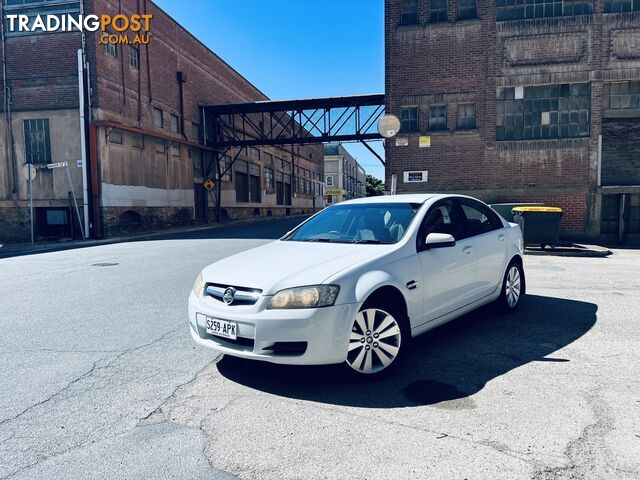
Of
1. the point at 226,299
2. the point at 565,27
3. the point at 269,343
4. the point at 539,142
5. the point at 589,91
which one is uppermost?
the point at 565,27

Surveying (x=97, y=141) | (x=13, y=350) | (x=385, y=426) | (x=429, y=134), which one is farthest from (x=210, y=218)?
(x=385, y=426)

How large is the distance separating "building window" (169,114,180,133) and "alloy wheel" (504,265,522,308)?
956 inches

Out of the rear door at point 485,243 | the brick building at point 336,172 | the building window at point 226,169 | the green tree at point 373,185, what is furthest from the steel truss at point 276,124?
the green tree at point 373,185

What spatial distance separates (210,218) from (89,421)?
28.6 metres

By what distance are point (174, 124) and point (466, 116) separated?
57.5 ft

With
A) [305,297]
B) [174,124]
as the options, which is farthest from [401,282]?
Answer: [174,124]

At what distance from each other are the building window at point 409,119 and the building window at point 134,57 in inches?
573

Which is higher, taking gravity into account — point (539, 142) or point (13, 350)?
point (539, 142)

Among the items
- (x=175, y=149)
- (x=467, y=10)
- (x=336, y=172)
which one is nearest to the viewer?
(x=467, y=10)

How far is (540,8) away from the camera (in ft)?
50.6

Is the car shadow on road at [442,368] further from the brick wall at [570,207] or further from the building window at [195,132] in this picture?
the building window at [195,132]

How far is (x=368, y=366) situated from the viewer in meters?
3.62

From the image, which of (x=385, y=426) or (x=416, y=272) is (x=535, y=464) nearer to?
(x=385, y=426)

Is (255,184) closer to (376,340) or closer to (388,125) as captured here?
(388,125)
